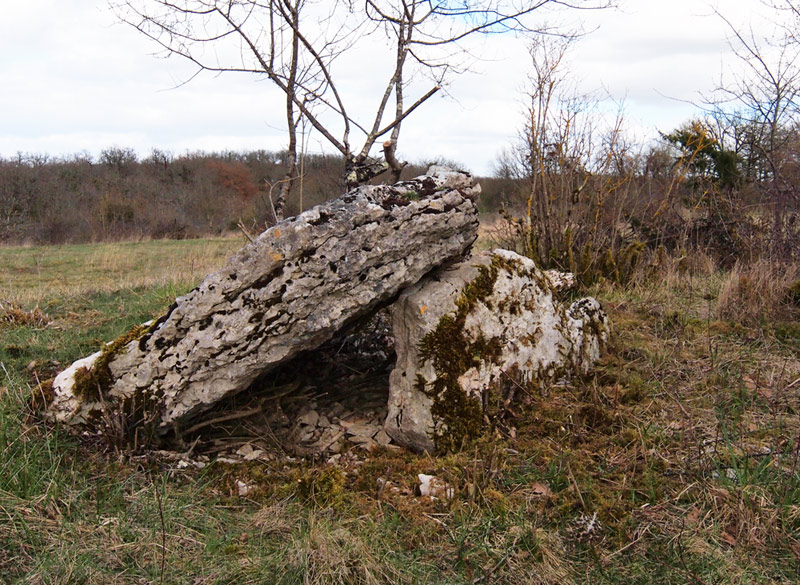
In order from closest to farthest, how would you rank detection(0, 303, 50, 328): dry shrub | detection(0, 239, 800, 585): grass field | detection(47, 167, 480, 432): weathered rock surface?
detection(0, 239, 800, 585): grass field → detection(47, 167, 480, 432): weathered rock surface → detection(0, 303, 50, 328): dry shrub

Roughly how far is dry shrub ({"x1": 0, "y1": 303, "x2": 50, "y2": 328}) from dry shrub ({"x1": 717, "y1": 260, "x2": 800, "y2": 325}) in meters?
6.40

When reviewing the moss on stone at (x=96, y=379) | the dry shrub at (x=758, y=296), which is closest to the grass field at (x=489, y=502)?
the moss on stone at (x=96, y=379)

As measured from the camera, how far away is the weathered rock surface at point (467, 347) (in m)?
3.49

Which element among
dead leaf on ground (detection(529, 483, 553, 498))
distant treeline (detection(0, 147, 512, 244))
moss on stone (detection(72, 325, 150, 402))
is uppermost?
distant treeline (detection(0, 147, 512, 244))

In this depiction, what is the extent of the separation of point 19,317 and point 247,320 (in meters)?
3.60

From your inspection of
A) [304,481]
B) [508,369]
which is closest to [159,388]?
[304,481]

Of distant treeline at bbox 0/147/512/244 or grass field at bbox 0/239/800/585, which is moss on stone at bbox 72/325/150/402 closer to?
grass field at bbox 0/239/800/585

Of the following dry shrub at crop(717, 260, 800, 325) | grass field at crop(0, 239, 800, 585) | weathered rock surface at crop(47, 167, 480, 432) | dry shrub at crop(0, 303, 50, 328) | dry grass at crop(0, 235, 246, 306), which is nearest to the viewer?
grass field at crop(0, 239, 800, 585)

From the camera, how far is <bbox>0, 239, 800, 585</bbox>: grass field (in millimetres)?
2359

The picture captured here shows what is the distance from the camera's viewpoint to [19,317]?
561 centimetres

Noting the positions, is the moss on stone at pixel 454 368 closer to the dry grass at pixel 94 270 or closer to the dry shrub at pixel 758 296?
the dry shrub at pixel 758 296

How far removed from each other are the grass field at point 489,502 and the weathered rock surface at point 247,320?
306 mm

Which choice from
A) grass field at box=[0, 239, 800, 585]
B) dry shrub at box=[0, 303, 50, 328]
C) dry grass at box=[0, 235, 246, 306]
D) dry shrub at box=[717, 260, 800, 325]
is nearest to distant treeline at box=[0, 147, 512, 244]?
dry grass at box=[0, 235, 246, 306]

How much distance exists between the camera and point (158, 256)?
14.1 metres
